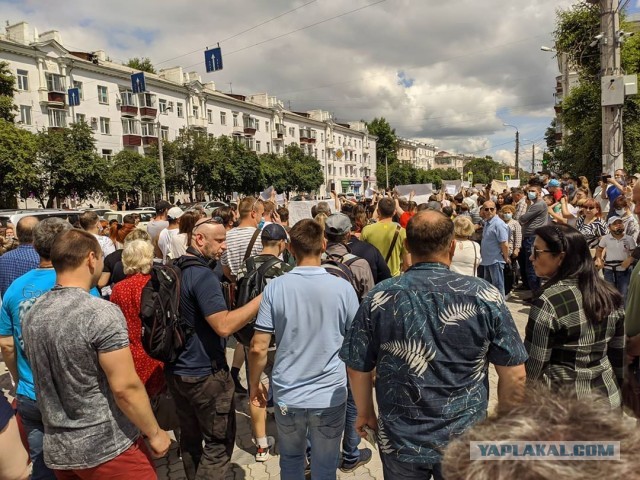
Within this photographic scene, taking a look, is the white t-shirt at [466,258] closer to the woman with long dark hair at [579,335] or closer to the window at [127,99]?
the woman with long dark hair at [579,335]

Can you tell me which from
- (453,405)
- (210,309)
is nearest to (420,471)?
(453,405)

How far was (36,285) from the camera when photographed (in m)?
2.85

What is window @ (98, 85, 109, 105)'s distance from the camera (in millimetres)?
37469

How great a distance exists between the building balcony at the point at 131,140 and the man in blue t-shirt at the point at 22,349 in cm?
4030

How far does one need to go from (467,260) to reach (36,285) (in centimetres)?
462

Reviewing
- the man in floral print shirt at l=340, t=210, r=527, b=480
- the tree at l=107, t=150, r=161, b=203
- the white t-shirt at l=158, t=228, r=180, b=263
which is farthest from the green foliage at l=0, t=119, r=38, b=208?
the man in floral print shirt at l=340, t=210, r=527, b=480

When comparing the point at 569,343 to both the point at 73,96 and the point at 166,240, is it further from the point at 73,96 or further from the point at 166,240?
the point at 73,96

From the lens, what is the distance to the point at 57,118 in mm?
33906

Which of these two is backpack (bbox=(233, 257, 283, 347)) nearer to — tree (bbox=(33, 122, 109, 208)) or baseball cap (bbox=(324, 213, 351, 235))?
baseball cap (bbox=(324, 213, 351, 235))

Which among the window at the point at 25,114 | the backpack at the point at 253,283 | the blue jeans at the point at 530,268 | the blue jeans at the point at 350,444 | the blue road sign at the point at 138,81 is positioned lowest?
the blue jeans at the point at 350,444

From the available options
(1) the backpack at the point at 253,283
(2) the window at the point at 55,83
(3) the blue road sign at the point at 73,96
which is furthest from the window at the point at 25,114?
(1) the backpack at the point at 253,283

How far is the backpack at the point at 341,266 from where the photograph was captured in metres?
3.17

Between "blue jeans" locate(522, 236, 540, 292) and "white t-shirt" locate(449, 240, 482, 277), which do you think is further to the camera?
"blue jeans" locate(522, 236, 540, 292)

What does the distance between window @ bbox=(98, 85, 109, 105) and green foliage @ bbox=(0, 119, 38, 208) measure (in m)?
14.2
